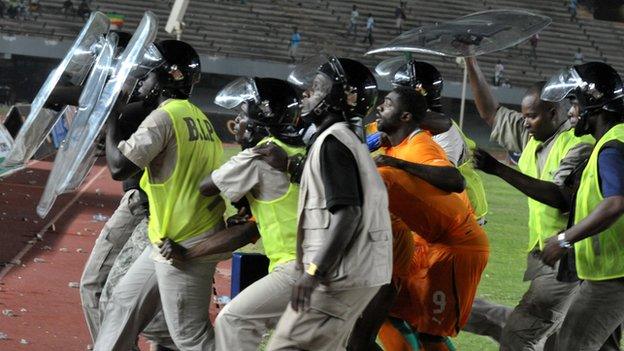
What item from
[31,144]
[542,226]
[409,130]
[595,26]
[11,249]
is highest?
[409,130]

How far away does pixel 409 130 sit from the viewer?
6.23 m

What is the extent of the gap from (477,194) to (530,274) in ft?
3.56

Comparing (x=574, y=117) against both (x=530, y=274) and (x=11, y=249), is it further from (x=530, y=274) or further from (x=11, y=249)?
(x=11, y=249)

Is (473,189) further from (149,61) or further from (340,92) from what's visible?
(340,92)

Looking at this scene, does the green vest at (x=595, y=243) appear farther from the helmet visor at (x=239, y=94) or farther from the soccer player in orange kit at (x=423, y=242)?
the helmet visor at (x=239, y=94)

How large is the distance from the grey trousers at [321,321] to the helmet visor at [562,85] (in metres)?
1.86

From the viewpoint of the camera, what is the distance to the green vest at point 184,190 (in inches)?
237

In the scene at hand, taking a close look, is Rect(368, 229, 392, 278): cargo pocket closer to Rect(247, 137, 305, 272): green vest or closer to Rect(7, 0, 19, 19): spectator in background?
Rect(247, 137, 305, 272): green vest

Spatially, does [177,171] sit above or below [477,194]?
above

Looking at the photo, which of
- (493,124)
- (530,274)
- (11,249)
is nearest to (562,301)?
(530,274)

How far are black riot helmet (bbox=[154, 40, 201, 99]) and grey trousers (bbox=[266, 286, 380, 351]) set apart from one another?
6.04 feet

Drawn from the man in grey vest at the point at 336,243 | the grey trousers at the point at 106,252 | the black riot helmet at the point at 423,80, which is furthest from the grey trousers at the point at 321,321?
the grey trousers at the point at 106,252

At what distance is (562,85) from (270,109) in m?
1.57

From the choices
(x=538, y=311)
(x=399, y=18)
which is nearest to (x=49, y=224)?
(x=538, y=311)
